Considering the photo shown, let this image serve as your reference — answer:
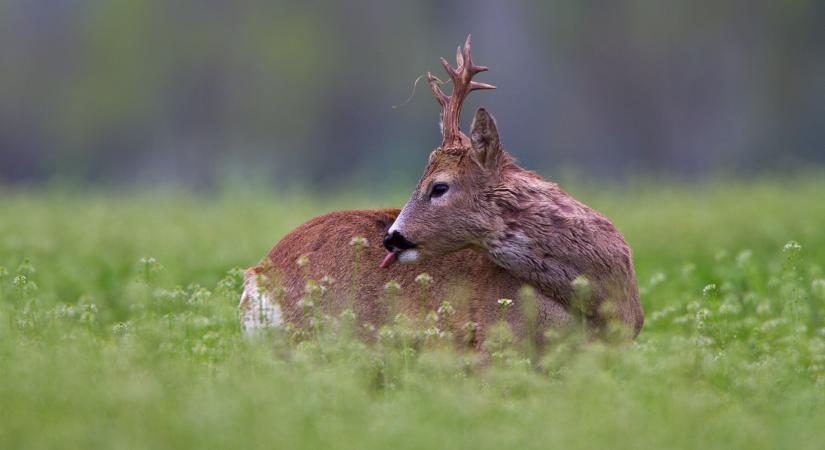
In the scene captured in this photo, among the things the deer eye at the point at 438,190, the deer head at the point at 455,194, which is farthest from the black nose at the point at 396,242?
the deer eye at the point at 438,190

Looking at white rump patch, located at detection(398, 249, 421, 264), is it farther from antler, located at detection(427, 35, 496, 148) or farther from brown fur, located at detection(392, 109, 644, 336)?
antler, located at detection(427, 35, 496, 148)

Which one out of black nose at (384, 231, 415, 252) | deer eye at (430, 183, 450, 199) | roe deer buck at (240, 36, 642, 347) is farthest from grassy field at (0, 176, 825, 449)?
deer eye at (430, 183, 450, 199)

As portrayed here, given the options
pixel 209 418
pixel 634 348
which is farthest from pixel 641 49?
pixel 209 418

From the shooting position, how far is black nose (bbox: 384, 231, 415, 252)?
21.9 ft

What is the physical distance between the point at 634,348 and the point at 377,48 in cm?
2867

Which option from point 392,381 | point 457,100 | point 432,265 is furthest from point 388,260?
point 392,381

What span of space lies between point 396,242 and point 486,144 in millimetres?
673

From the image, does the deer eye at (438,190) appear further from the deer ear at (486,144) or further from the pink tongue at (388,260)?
the pink tongue at (388,260)

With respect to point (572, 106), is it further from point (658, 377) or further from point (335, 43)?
point (658, 377)

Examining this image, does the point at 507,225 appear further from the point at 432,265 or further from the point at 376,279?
the point at 376,279

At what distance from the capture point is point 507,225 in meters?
6.57

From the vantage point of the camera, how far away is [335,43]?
113ft

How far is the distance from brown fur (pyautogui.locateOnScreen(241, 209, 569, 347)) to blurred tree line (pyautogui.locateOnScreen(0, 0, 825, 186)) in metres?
22.0

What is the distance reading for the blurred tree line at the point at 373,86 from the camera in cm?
3016
